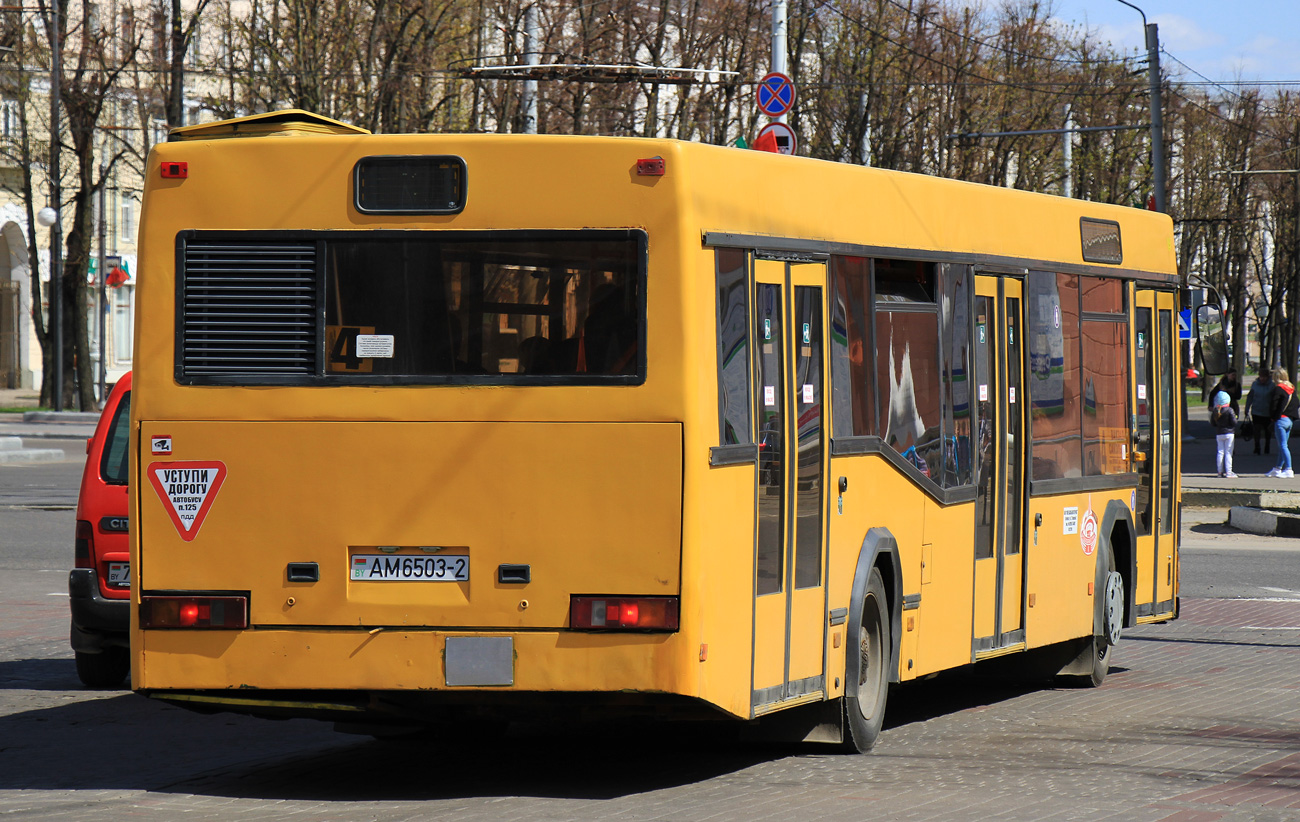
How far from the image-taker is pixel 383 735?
9.23m

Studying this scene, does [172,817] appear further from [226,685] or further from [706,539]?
[706,539]

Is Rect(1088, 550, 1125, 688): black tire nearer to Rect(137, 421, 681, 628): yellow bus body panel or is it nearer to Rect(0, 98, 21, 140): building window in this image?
Rect(137, 421, 681, 628): yellow bus body panel

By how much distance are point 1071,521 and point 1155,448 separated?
1.60 meters

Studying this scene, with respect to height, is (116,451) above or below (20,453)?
above

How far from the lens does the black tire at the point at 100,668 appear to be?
11.0 m

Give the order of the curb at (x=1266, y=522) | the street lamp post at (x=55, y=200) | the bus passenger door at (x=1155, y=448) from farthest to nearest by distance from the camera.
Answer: the street lamp post at (x=55, y=200)
the curb at (x=1266, y=522)
the bus passenger door at (x=1155, y=448)

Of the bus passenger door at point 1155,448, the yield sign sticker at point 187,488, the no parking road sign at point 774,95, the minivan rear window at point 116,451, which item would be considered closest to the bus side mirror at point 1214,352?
the bus passenger door at point 1155,448

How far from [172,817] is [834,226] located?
12.2ft

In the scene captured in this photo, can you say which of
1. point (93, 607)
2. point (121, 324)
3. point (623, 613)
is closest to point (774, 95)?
point (93, 607)

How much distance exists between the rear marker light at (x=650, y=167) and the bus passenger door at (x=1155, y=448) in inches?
232

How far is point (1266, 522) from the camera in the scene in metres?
22.6

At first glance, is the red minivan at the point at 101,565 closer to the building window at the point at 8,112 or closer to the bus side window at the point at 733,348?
the bus side window at the point at 733,348

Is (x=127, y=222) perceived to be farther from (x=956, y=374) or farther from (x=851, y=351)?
(x=851, y=351)

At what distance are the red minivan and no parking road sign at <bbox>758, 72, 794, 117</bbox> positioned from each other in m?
12.1
